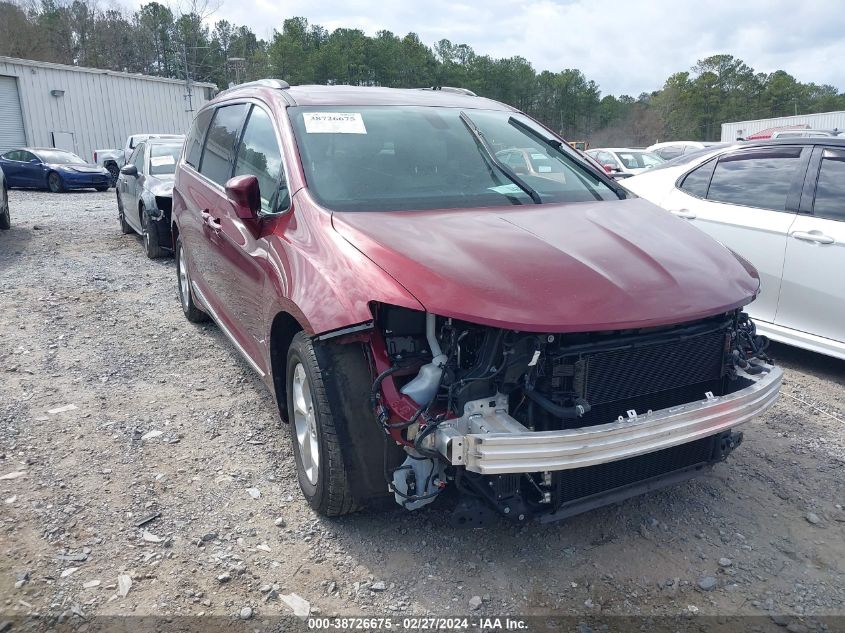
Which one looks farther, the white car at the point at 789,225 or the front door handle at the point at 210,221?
the white car at the point at 789,225

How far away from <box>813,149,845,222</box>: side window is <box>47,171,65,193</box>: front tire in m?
21.1

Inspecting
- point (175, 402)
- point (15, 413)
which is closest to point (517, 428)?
point (175, 402)

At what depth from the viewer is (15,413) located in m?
4.23

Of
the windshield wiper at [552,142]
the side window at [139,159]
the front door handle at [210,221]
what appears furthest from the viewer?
the side window at [139,159]

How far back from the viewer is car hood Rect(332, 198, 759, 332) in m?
2.47

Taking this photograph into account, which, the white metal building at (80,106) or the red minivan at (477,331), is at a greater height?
the white metal building at (80,106)

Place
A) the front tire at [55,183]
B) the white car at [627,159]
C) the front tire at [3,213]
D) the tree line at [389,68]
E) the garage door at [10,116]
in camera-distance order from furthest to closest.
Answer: the tree line at [389,68] < the garage door at [10,116] < the front tire at [55,183] < the white car at [627,159] < the front tire at [3,213]

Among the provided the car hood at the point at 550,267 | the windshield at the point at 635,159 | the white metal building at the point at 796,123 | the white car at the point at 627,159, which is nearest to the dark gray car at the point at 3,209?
the car hood at the point at 550,267

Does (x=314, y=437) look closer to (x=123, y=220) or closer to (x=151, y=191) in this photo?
(x=151, y=191)

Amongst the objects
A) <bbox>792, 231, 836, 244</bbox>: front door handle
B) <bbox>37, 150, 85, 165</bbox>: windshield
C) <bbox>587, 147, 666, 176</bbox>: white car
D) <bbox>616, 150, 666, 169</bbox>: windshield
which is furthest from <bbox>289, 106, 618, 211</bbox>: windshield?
<bbox>37, 150, 85, 165</bbox>: windshield

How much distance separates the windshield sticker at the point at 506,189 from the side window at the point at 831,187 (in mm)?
Result: 2557

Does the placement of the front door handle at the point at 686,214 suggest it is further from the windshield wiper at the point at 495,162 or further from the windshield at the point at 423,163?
the windshield wiper at the point at 495,162

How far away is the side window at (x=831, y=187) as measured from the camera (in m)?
4.73

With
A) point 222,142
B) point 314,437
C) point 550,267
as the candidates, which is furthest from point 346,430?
point 222,142
